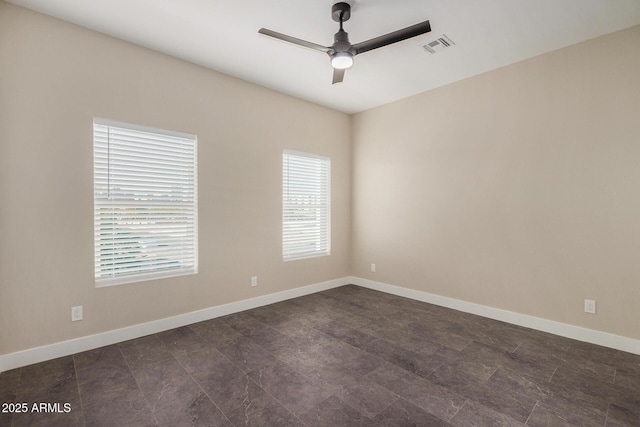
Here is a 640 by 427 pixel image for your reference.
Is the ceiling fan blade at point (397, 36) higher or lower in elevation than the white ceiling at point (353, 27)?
lower

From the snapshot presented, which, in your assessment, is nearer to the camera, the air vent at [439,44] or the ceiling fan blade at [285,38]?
the ceiling fan blade at [285,38]

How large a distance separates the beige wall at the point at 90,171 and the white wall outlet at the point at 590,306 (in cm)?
359

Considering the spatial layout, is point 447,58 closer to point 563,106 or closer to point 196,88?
point 563,106

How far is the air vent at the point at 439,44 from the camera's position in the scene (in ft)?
9.98

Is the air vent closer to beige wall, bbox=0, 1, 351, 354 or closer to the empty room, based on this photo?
the empty room

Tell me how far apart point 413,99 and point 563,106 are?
6.10 feet

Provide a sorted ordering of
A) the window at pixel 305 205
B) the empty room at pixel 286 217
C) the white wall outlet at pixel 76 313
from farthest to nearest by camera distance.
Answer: the window at pixel 305 205
the white wall outlet at pixel 76 313
the empty room at pixel 286 217

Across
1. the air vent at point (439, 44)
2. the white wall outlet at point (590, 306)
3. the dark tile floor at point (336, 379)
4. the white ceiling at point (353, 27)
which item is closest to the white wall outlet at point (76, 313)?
the dark tile floor at point (336, 379)

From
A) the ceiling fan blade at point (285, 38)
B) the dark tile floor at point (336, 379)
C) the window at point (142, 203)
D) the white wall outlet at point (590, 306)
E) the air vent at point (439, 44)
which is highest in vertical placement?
the air vent at point (439, 44)

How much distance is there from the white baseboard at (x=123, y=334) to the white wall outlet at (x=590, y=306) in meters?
3.44

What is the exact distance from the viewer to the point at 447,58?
135 inches

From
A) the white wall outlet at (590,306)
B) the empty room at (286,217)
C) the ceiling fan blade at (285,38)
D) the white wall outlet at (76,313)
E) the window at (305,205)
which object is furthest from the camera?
the window at (305,205)

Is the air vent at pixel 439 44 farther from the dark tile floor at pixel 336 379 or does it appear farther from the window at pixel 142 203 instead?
the dark tile floor at pixel 336 379

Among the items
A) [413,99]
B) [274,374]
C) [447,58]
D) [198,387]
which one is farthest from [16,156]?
[413,99]
